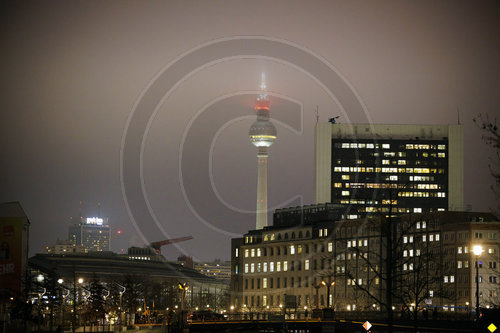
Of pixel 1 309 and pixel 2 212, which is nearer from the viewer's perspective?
pixel 1 309

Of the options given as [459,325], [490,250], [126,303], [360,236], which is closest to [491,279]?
[490,250]

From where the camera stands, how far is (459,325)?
88.1 m

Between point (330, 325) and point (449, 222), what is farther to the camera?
point (449, 222)

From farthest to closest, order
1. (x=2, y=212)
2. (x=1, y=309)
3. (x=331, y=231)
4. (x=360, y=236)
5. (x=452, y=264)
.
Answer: (x=331, y=231) → (x=360, y=236) → (x=452, y=264) → (x=2, y=212) → (x=1, y=309)

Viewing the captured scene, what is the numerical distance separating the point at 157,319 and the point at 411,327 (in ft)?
184

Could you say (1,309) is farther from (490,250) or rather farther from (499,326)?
(499,326)

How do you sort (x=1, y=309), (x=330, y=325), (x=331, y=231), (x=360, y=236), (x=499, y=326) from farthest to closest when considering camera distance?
(x=331, y=231) < (x=360, y=236) < (x=1, y=309) < (x=330, y=325) < (x=499, y=326)

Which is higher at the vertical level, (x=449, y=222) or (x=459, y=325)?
(x=449, y=222)

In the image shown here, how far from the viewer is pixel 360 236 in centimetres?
18688

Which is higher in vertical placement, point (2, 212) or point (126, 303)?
point (2, 212)

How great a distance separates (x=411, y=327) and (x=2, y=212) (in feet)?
272

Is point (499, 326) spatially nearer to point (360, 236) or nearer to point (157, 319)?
point (157, 319)

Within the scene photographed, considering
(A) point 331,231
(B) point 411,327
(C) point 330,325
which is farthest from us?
(A) point 331,231

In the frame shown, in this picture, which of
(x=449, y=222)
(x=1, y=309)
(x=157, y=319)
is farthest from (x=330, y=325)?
(x=449, y=222)
